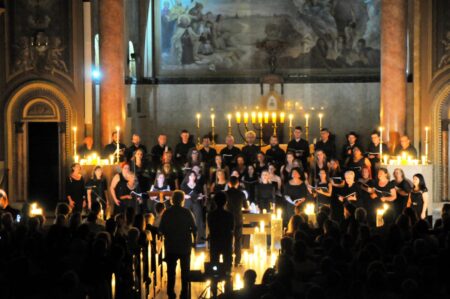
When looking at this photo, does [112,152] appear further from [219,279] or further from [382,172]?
[219,279]

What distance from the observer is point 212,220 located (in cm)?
1595

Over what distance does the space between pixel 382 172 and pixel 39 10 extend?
37.3ft

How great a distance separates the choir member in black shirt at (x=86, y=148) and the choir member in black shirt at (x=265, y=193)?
5.72 meters

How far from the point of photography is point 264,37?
105 ft

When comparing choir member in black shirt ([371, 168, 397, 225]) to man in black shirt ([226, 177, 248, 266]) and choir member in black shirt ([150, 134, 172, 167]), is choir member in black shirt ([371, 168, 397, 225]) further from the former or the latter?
choir member in black shirt ([150, 134, 172, 167])

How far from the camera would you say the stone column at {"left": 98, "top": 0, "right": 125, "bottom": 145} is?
25.7m

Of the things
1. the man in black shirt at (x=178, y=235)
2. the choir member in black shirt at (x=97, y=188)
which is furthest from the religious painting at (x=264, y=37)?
the man in black shirt at (x=178, y=235)

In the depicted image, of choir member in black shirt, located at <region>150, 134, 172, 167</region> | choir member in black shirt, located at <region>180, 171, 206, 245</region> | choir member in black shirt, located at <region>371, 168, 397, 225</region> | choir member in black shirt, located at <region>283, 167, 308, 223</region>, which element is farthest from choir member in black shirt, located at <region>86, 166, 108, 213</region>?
choir member in black shirt, located at <region>371, 168, 397, 225</region>

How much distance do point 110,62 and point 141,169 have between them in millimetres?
4115

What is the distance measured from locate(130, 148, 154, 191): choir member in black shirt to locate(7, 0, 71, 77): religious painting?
14.8 ft

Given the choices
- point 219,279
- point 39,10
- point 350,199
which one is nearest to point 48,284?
point 219,279

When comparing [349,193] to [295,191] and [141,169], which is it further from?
[141,169]

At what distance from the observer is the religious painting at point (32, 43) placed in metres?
26.7

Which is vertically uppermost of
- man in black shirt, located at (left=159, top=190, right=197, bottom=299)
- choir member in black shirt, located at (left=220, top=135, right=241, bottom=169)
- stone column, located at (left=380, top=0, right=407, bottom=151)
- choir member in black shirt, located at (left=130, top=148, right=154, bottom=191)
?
stone column, located at (left=380, top=0, right=407, bottom=151)
